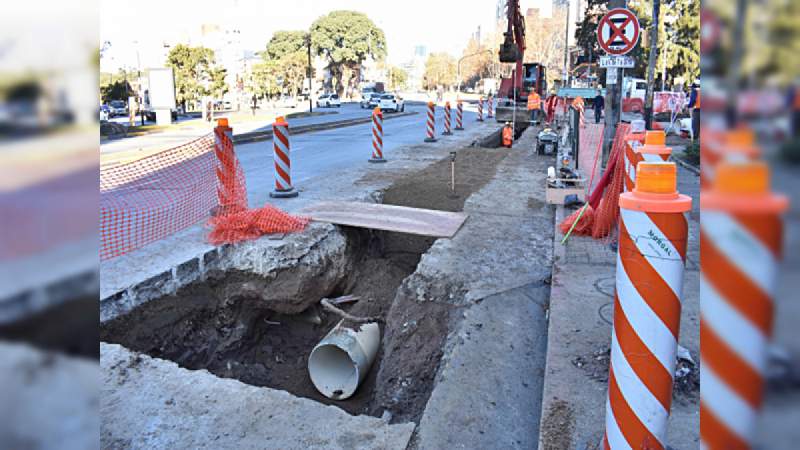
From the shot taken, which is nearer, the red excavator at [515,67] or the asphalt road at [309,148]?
the asphalt road at [309,148]

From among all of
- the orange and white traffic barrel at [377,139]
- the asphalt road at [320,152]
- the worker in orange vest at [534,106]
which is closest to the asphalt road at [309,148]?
the asphalt road at [320,152]

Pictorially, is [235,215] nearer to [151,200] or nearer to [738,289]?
[151,200]

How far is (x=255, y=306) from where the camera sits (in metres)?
6.39

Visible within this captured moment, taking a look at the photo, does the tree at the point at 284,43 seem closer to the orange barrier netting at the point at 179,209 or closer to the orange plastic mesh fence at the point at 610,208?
the orange barrier netting at the point at 179,209

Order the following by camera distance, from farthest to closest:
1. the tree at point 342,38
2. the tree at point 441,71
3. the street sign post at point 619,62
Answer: the tree at point 441,71 < the tree at point 342,38 < the street sign post at point 619,62

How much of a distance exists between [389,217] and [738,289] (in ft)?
23.8

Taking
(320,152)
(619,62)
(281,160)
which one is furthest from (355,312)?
(320,152)

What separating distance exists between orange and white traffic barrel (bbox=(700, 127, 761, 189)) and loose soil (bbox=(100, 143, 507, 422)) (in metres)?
3.78

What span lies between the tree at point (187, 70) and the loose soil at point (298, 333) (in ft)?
93.7

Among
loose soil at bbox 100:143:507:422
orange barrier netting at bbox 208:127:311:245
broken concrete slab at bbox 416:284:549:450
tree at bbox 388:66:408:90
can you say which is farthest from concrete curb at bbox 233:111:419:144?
tree at bbox 388:66:408:90

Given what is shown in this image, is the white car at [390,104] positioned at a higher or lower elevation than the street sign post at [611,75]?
higher

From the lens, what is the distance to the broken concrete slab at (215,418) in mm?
3389

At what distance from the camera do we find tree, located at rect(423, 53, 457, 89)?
371 ft

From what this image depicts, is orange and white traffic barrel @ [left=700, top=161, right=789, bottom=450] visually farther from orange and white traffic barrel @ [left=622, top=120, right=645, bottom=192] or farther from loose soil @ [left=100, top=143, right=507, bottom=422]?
orange and white traffic barrel @ [left=622, top=120, right=645, bottom=192]
